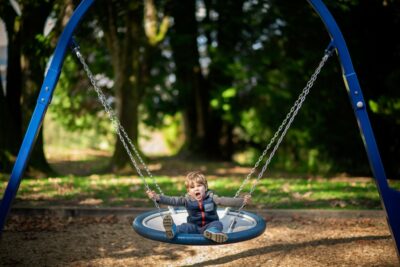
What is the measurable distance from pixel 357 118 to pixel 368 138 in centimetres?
22

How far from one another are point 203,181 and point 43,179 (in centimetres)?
633

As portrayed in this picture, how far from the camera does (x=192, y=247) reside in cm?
526

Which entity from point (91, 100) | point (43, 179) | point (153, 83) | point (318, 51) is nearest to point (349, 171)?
point (318, 51)

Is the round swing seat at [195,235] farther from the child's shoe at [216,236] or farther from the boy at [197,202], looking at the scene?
the boy at [197,202]

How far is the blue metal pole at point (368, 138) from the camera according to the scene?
402 cm

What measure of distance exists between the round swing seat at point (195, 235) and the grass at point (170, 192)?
93.9 inches

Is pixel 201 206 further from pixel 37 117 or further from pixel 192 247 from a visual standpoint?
pixel 37 117

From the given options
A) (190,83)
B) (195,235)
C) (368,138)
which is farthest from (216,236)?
(190,83)

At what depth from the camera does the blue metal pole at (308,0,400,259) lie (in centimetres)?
402

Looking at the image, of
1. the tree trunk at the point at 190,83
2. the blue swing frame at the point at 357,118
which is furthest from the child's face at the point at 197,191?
the tree trunk at the point at 190,83

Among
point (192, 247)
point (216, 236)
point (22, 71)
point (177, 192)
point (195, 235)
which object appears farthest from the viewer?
point (22, 71)

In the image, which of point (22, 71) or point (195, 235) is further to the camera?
point (22, 71)

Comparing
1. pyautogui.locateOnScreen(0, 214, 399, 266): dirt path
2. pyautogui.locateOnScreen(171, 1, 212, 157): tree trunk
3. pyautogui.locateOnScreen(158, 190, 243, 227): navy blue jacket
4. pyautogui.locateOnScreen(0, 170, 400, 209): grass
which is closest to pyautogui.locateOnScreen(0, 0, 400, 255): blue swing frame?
pyautogui.locateOnScreen(0, 214, 399, 266): dirt path

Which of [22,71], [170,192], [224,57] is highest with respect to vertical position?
[224,57]
